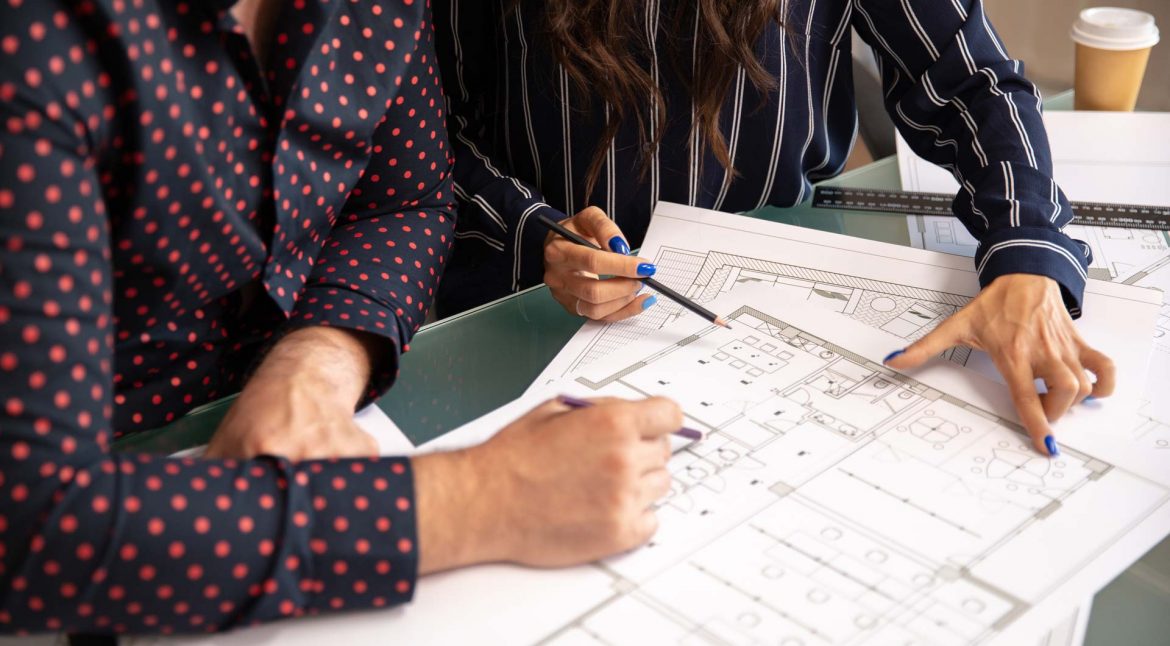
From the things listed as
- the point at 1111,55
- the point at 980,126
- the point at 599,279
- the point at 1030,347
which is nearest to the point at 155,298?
the point at 599,279

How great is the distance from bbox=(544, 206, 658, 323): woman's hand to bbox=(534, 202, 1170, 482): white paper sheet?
0.7 inches

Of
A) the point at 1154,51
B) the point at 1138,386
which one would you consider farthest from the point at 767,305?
the point at 1154,51

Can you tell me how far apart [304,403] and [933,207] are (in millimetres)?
893

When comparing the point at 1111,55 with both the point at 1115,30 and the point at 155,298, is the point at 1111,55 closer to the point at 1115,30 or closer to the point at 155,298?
the point at 1115,30

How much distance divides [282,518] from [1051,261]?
799 millimetres

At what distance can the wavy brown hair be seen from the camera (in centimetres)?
120

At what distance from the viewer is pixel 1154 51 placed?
2.02 metres

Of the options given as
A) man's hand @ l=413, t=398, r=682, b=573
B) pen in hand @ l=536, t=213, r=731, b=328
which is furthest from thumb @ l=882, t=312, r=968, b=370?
man's hand @ l=413, t=398, r=682, b=573

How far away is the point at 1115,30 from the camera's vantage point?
1536 mm

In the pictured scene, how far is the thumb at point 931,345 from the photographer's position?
3.15ft

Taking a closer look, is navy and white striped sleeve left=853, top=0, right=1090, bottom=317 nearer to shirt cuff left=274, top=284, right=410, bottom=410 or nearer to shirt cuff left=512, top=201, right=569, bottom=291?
shirt cuff left=512, top=201, right=569, bottom=291

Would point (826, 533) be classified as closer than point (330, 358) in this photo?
Yes

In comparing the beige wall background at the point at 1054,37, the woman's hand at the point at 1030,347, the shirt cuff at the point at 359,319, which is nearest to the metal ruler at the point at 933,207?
the woman's hand at the point at 1030,347

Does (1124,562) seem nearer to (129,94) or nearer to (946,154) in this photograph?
(946,154)
